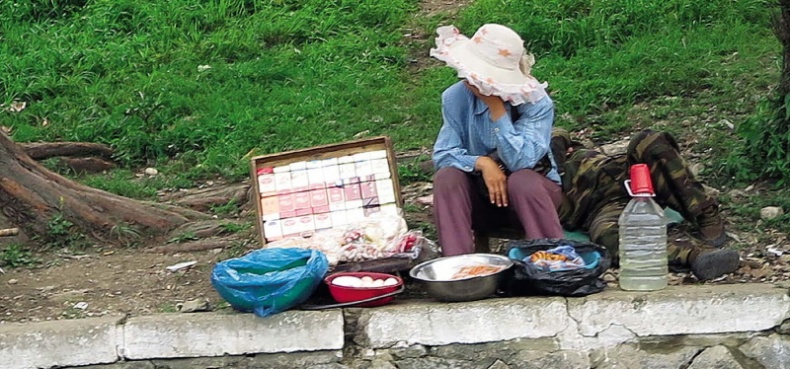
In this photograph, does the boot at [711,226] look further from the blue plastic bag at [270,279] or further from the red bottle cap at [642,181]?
the blue plastic bag at [270,279]

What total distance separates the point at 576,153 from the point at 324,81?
283 centimetres

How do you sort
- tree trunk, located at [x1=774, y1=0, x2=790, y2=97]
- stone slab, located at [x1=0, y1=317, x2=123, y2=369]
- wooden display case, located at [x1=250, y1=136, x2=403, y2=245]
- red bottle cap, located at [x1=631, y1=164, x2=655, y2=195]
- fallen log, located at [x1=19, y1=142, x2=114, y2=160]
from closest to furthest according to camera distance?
stone slab, located at [x1=0, y1=317, x2=123, y2=369] < red bottle cap, located at [x1=631, y1=164, x2=655, y2=195] < wooden display case, located at [x1=250, y1=136, x2=403, y2=245] < tree trunk, located at [x1=774, y1=0, x2=790, y2=97] < fallen log, located at [x1=19, y1=142, x2=114, y2=160]

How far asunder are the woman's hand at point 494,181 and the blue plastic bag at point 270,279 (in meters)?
0.72

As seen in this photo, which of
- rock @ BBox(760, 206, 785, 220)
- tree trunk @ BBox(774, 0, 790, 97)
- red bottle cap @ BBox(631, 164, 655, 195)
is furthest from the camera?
tree trunk @ BBox(774, 0, 790, 97)

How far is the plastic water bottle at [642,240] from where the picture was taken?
14.0 feet

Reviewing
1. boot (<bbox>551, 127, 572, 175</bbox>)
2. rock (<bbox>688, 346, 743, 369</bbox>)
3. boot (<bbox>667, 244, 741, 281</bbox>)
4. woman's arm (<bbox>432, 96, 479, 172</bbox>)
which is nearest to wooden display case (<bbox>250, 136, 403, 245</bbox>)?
woman's arm (<bbox>432, 96, 479, 172</bbox>)

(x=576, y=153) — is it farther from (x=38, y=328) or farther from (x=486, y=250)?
(x=38, y=328)

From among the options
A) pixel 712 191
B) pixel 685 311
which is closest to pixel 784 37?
pixel 712 191

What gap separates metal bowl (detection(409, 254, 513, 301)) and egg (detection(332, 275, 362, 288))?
208 millimetres

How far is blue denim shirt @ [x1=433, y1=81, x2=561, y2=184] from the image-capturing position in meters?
4.43

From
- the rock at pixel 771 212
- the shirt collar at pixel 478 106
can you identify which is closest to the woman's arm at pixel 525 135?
the shirt collar at pixel 478 106

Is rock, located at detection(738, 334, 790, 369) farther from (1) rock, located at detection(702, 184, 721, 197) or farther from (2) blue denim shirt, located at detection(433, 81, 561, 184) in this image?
(1) rock, located at detection(702, 184, 721, 197)

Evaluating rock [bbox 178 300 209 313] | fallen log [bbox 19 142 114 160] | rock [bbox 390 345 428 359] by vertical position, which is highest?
fallen log [bbox 19 142 114 160]

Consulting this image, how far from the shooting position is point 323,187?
16.0ft
